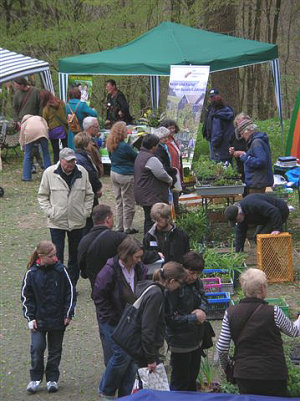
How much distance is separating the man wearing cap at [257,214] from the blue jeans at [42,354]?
10.1 feet

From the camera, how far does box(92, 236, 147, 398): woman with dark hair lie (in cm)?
662

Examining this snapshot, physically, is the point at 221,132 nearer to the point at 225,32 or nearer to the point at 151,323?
the point at 225,32

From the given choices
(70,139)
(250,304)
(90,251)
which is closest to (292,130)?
(70,139)

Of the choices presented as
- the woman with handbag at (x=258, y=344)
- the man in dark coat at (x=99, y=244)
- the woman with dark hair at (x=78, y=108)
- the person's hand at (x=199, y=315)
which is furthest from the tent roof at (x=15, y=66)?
the woman with handbag at (x=258, y=344)

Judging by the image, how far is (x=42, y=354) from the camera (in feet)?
23.7

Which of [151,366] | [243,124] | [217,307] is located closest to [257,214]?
[217,307]

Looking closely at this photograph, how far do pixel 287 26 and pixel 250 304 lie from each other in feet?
80.0

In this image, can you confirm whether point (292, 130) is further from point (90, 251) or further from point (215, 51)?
point (90, 251)

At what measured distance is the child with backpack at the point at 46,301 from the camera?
7.05 metres

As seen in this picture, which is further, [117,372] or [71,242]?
[71,242]

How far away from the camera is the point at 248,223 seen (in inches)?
394

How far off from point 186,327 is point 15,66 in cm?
1072

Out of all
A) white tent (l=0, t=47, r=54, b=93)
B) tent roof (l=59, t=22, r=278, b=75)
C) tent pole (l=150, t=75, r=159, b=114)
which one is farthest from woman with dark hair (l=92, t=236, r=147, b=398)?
tent pole (l=150, t=75, r=159, b=114)

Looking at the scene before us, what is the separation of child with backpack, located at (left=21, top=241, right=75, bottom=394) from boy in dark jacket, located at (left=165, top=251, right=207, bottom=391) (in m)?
1.07
